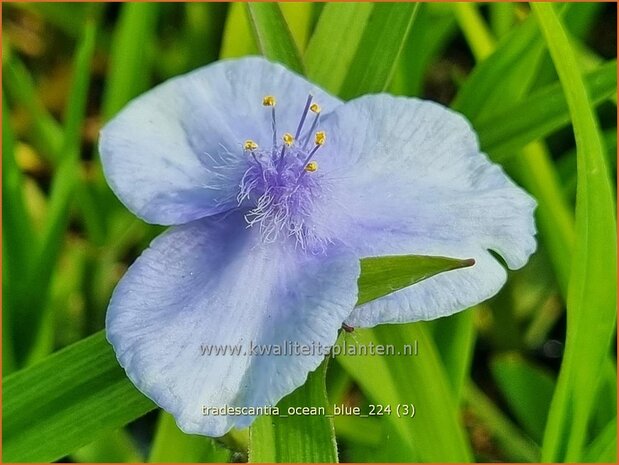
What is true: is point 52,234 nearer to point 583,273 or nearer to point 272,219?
point 272,219

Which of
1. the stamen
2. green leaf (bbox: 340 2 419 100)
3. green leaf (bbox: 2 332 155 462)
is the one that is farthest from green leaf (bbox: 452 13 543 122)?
green leaf (bbox: 2 332 155 462)

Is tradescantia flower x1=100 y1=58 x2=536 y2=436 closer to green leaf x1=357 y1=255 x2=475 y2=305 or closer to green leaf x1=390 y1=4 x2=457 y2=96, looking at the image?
green leaf x1=357 y1=255 x2=475 y2=305

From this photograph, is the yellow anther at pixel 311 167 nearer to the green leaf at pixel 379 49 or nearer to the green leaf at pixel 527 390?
the green leaf at pixel 379 49

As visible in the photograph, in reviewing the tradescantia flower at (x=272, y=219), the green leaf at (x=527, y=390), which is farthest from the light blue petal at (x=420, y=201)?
the green leaf at (x=527, y=390)

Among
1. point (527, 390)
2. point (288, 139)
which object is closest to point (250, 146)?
point (288, 139)

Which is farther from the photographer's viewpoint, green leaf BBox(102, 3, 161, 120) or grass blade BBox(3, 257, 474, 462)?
green leaf BBox(102, 3, 161, 120)

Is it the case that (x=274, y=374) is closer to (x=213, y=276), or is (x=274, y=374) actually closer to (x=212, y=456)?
(x=213, y=276)
